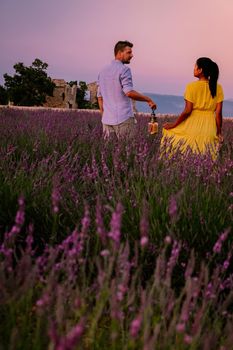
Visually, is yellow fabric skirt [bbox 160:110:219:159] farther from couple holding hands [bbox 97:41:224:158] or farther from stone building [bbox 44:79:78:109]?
stone building [bbox 44:79:78:109]

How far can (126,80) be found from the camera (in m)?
5.65

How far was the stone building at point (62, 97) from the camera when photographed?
139 feet

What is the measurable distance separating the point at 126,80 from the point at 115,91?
22cm

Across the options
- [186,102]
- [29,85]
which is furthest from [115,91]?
[29,85]

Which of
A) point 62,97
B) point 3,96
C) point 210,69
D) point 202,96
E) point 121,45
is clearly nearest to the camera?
point 210,69

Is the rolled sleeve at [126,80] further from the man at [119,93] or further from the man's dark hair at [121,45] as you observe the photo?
the man's dark hair at [121,45]

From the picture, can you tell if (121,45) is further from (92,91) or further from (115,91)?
(92,91)

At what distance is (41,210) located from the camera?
10.2 ft

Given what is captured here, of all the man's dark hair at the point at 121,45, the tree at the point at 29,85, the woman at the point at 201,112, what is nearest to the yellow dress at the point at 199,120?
the woman at the point at 201,112

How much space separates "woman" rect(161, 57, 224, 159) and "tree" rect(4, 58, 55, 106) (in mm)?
36016

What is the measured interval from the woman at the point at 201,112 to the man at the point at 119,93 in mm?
416

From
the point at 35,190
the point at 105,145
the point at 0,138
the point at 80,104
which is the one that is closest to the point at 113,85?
the point at 105,145

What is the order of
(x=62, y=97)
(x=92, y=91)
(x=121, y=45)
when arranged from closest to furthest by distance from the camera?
(x=121, y=45) < (x=62, y=97) < (x=92, y=91)

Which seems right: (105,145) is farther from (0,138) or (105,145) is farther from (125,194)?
(125,194)
